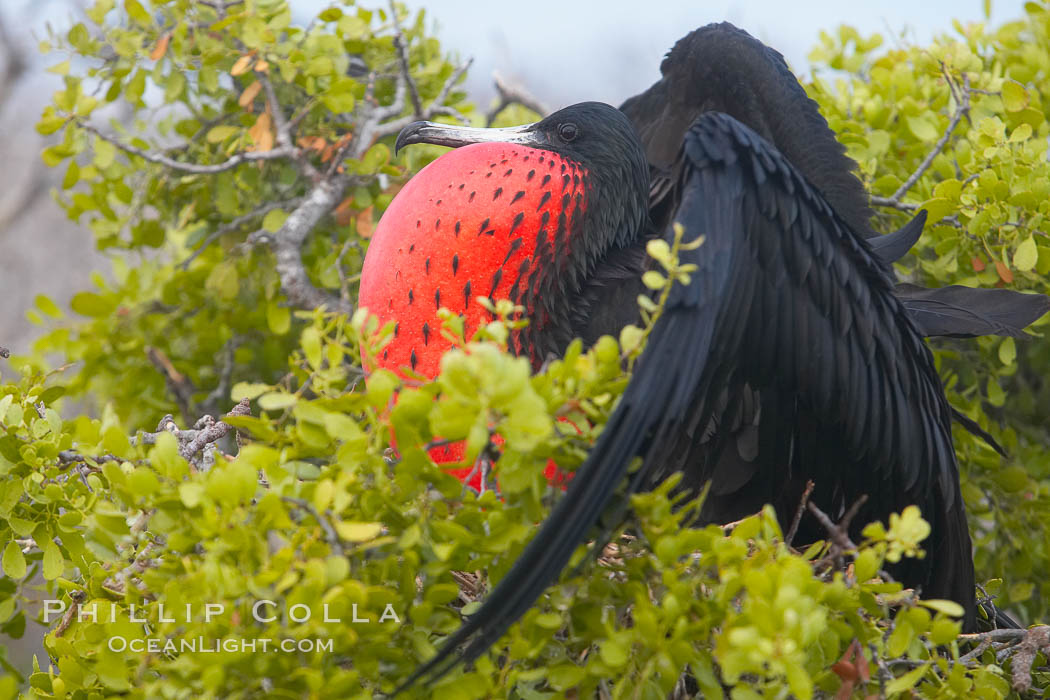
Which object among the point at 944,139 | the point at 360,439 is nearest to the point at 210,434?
the point at 360,439

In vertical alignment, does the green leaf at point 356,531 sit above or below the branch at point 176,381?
above

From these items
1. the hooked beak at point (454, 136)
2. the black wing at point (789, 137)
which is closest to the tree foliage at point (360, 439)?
the black wing at point (789, 137)

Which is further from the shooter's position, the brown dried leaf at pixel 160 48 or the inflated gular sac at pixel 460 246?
the brown dried leaf at pixel 160 48

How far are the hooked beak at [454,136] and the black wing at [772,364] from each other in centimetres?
49

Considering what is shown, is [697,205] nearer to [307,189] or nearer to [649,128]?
[649,128]

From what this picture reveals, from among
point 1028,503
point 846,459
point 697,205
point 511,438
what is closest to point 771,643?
point 511,438

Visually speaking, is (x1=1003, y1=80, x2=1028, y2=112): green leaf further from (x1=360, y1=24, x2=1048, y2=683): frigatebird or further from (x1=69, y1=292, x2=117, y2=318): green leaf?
(x1=69, y1=292, x2=117, y2=318): green leaf

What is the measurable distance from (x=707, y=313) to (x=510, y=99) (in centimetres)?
166

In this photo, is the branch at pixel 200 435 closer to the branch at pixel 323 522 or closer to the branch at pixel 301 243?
the branch at pixel 323 522

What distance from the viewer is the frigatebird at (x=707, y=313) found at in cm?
102

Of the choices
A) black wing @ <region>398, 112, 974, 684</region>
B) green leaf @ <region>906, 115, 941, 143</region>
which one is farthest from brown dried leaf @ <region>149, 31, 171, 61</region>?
green leaf @ <region>906, 115, 941, 143</region>

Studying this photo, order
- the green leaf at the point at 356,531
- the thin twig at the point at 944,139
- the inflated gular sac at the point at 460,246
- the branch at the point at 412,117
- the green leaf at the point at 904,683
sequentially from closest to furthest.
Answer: the green leaf at the point at 356,531 → the green leaf at the point at 904,683 → the inflated gular sac at the point at 460,246 → the thin twig at the point at 944,139 → the branch at the point at 412,117

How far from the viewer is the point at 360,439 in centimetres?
90

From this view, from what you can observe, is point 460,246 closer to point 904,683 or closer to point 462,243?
point 462,243
